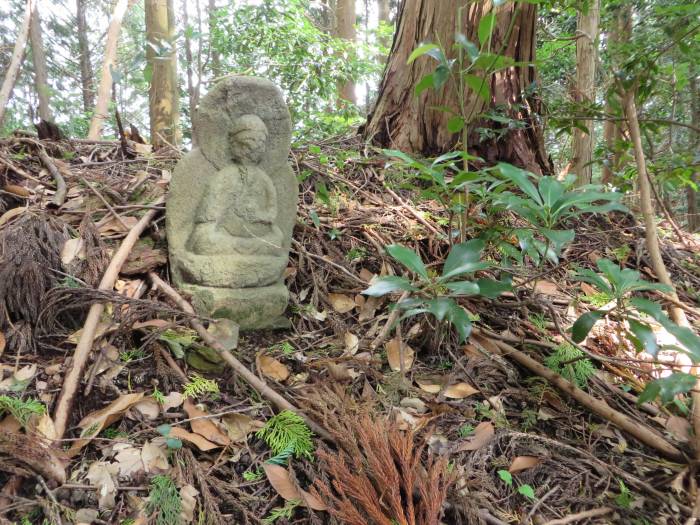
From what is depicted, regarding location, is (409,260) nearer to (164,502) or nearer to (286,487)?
(286,487)

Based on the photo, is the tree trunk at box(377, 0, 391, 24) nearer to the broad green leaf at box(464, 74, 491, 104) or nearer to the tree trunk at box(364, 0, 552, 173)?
the tree trunk at box(364, 0, 552, 173)

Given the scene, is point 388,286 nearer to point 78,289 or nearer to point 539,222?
point 539,222

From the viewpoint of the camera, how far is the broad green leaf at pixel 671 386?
144 centimetres

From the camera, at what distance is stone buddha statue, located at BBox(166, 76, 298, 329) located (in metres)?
2.34

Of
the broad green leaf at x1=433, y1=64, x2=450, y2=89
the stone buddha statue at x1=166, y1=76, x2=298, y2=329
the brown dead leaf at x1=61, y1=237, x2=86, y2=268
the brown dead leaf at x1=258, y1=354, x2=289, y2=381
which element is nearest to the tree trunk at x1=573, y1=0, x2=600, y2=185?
the broad green leaf at x1=433, y1=64, x2=450, y2=89

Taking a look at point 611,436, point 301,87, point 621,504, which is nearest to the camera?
point 621,504

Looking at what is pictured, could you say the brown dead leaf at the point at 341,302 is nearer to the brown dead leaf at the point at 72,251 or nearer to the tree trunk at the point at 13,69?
the brown dead leaf at the point at 72,251

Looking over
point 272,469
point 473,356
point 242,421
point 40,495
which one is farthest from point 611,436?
point 40,495

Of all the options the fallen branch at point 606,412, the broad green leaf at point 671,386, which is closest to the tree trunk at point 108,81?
the fallen branch at point 606,412

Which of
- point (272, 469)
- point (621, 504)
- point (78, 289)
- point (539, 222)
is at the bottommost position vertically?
point (621, 504)

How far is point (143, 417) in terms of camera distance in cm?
173

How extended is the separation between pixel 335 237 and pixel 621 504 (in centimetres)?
193

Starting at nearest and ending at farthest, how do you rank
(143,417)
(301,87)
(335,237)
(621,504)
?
(621,504)
(143,417)
(335,237)
(301,87)

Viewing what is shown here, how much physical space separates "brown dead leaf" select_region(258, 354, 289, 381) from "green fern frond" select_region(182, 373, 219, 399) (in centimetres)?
21
